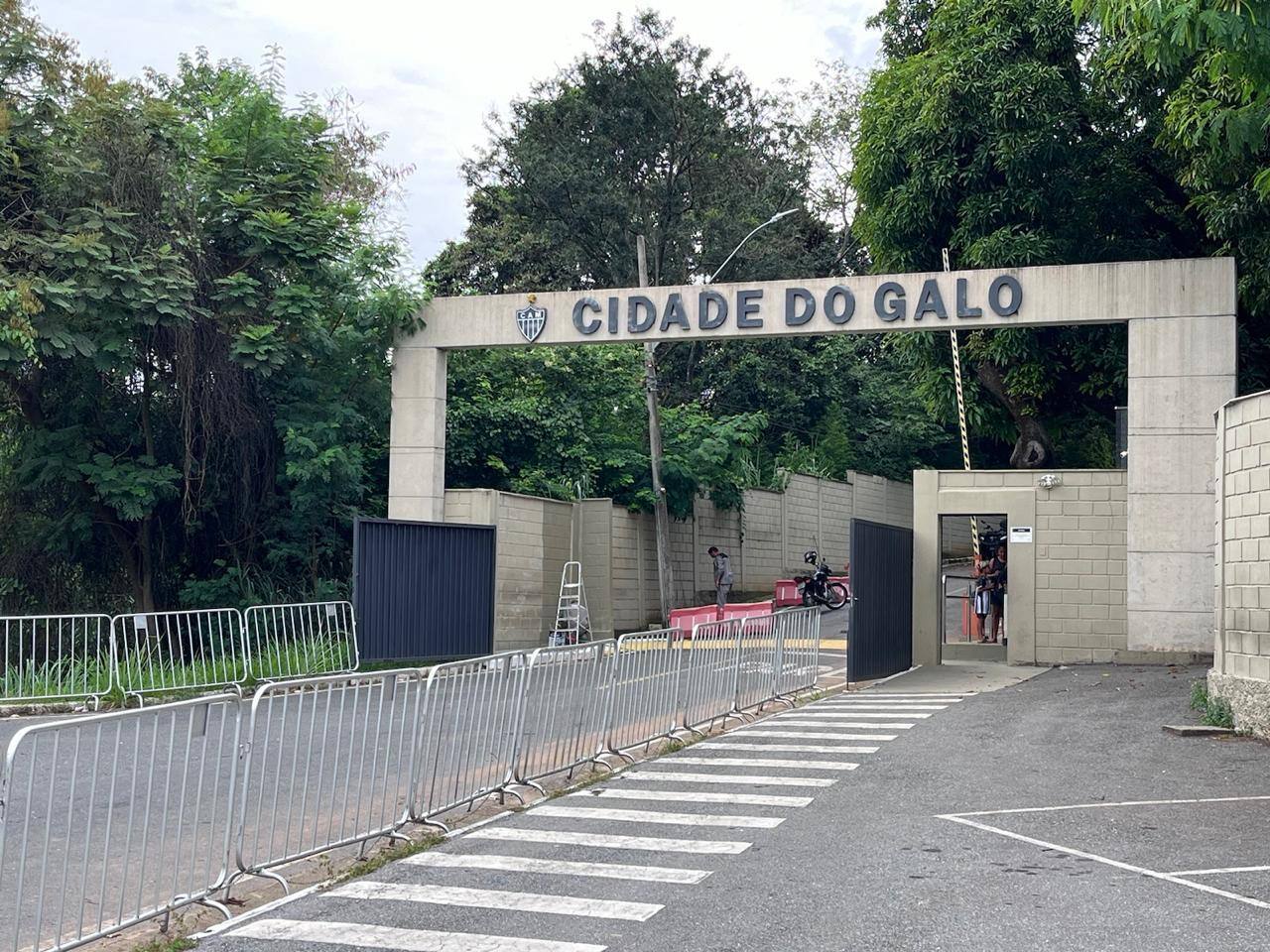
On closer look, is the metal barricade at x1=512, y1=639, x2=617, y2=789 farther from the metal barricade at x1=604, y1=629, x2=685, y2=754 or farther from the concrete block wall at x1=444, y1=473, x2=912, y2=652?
the concrete block wall at x1=444, y1=473, x2=912, y2=652

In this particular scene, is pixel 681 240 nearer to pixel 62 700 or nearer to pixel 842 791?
pixel 62 700

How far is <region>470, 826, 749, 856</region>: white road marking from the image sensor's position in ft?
27.4

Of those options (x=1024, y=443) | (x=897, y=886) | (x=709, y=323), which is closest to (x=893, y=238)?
(x=1024, y=443)

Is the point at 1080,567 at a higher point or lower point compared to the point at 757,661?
higher

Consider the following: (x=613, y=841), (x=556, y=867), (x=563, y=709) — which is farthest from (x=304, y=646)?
(x=556, y=867)

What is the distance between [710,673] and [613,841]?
5729mm

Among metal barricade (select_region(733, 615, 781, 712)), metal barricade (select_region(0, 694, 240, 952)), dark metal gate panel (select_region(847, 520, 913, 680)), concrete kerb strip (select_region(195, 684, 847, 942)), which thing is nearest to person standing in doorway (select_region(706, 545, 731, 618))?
dark metal gate panel (select_region(847, 520, 913, 680))

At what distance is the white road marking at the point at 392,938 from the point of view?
627 centimetres

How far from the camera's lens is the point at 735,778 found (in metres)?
11.0

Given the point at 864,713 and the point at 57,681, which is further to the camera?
the point at 57,681

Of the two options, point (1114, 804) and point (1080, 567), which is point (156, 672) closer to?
point (1114, 804)

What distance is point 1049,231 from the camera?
25906 millimetres

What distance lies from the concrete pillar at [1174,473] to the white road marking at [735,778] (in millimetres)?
9864

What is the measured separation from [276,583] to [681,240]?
21.4 meters
